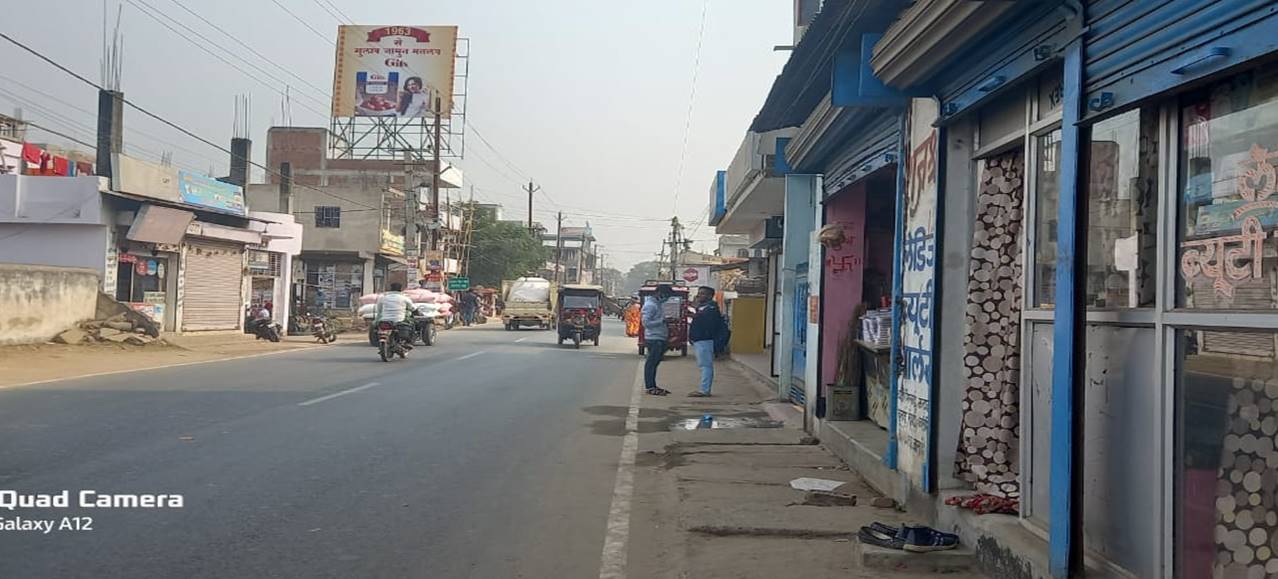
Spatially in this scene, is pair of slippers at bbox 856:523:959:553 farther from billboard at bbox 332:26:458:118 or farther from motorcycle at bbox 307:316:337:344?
billboard at bbox 332:26:458:118

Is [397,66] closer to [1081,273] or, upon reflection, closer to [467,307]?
[467,307]

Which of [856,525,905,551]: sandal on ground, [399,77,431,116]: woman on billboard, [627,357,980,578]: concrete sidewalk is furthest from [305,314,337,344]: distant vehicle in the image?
[856,525,905,551]: sandal on ground

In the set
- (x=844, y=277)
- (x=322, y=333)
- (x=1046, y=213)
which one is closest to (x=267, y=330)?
(x=322, y=333)

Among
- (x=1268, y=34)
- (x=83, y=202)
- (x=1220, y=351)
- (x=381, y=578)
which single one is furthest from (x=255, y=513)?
(x=83, y=202)

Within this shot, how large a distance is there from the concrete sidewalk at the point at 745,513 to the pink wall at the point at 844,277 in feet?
3.92

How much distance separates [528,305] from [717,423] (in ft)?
107

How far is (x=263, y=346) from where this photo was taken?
27.0 meters

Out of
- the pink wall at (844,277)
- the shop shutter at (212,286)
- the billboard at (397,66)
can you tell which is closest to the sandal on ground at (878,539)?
the pink wall at (844,277)

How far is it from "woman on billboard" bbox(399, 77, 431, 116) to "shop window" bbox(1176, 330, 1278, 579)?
5018cm

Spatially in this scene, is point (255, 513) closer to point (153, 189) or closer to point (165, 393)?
point (165, 393)

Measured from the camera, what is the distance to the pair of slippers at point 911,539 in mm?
5660

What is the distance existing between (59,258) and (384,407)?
19.1 m

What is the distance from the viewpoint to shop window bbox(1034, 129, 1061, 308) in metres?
5.38

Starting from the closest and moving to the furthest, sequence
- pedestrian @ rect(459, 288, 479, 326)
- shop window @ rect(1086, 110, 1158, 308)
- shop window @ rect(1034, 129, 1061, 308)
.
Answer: shop window @ rect(1086, 110, 1158, 308), shop window @ rect(1034, 129, 1061, 308), pedestrian @ rect(459, 288, 479, 326)
